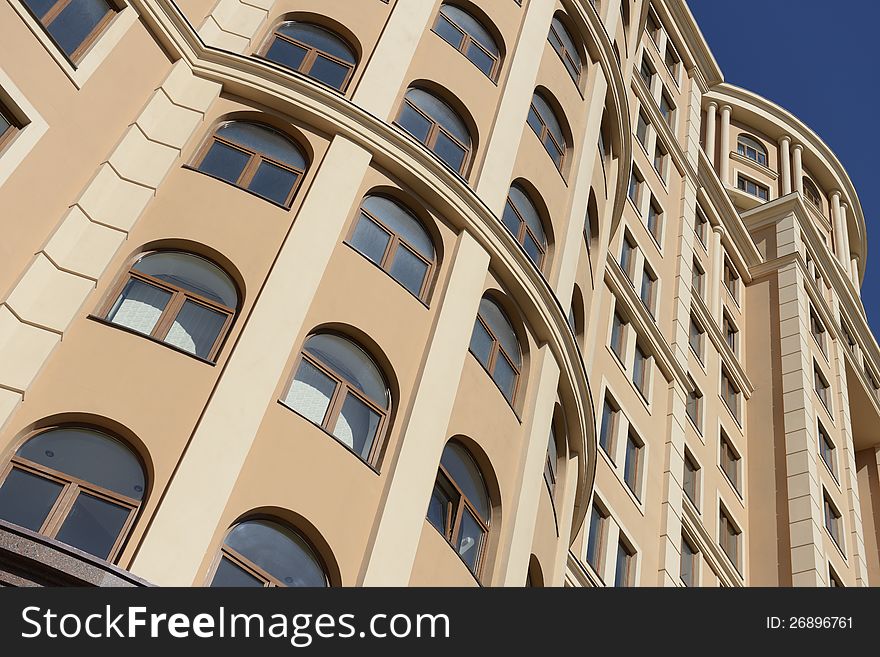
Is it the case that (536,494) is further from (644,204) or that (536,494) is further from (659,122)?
(659,122)

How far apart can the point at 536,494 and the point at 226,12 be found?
8.43m

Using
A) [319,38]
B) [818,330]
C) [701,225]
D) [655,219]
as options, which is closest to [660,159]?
[655,219]

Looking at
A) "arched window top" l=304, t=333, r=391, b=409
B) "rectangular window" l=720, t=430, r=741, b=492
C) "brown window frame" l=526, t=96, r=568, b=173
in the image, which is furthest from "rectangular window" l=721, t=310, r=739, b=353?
"arched window top" l=304, t=333, r=391, b=409

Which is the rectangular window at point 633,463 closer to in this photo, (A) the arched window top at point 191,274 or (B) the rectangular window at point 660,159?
(B) the rectangular window at point 660,159

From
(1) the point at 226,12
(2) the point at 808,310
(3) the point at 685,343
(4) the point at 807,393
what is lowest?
(1) the point at 226,12

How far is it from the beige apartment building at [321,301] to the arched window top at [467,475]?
0.05 m

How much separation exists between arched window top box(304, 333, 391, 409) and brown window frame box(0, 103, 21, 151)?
4.01 meters

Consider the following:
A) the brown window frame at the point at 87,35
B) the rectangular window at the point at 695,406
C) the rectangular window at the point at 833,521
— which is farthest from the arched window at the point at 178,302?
the rectangular window at the point at 833,521

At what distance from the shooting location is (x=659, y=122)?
108 ft

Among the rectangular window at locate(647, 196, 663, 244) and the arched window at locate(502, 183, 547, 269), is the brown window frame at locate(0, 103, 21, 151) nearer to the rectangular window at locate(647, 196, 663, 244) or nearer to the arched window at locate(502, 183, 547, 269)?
the arched window at locate(502, 183, 547, 269)

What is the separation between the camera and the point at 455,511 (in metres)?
13.6

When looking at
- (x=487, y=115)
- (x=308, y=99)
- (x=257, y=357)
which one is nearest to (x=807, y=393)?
(x=487, y=115)

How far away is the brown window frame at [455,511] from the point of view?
13.4m

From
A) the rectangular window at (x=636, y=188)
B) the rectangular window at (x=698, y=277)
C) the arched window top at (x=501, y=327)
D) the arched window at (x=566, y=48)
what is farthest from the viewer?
the rectangular window at (x=698, y=277)
